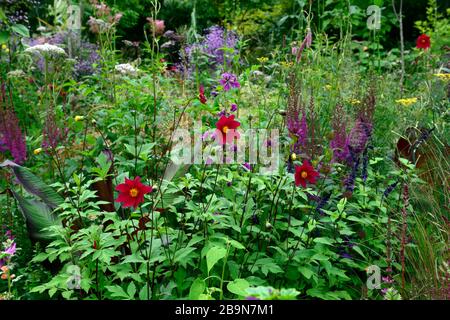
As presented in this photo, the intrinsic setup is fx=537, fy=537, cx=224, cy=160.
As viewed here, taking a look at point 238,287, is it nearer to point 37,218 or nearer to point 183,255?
point 183,255

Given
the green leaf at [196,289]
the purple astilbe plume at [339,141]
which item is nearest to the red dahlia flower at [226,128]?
the green leaf at [196,289]

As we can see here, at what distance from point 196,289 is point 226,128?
657 millimetres

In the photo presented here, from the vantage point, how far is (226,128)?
2.20 metres

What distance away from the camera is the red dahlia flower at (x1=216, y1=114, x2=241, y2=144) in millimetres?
2178

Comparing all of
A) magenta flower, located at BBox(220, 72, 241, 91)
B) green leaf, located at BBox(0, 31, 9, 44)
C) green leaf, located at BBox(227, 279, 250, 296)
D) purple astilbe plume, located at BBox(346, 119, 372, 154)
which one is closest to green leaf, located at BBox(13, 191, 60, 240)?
green leaf, located at BBox(0, 31, 9, 44)

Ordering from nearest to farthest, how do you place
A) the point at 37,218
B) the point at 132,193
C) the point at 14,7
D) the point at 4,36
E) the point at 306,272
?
the point at 132,193 → the point at 306,272 → the point at 37,218 → the point at 4,36 → the point at 14,7

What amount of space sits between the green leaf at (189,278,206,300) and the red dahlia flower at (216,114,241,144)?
0.58 metres

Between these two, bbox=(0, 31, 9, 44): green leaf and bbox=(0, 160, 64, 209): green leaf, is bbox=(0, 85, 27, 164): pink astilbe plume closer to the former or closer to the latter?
bbox=(0, 31, 9, 44): green leaf

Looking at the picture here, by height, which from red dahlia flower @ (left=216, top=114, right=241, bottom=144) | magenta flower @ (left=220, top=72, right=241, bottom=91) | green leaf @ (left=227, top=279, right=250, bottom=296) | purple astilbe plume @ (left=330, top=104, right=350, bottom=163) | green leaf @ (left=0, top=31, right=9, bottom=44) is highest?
green leaf @ (left=0, top=31, right=9, bottom=44)

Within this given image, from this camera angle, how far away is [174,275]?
233cm

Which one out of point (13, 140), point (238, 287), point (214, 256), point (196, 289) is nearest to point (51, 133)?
point (13, 140)
